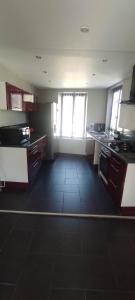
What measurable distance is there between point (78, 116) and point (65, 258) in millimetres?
4773

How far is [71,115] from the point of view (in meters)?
5.79

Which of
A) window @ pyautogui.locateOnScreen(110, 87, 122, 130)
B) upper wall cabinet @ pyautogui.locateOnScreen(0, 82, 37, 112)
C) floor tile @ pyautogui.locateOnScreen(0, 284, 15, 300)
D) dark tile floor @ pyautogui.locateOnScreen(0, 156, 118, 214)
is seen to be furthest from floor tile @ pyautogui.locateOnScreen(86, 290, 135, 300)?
window @ pyautogui.locateOnScreen(110, 87, 122, 130)

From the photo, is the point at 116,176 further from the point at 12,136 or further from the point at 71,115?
the point at 71,115

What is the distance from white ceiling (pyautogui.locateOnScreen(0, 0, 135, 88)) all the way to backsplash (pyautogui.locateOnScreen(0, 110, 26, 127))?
0.97 m

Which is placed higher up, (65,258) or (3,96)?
(3,96)

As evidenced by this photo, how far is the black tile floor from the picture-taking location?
136 centimetres

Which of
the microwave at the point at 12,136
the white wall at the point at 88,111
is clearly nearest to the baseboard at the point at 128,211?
the microwave at the point at 12,136

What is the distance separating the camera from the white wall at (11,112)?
319 cm

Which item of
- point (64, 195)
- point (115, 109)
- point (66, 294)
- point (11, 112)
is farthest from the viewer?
point (115, 109)

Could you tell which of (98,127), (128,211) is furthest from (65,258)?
(98,127)

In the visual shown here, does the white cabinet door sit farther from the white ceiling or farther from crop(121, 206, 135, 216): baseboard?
crop(121, 206, 135, 216): baseboard

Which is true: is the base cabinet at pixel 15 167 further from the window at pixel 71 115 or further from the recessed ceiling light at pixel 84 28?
the window at pixel 71 115

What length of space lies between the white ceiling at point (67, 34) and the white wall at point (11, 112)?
29 centimetres

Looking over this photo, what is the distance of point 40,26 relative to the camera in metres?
1.68
